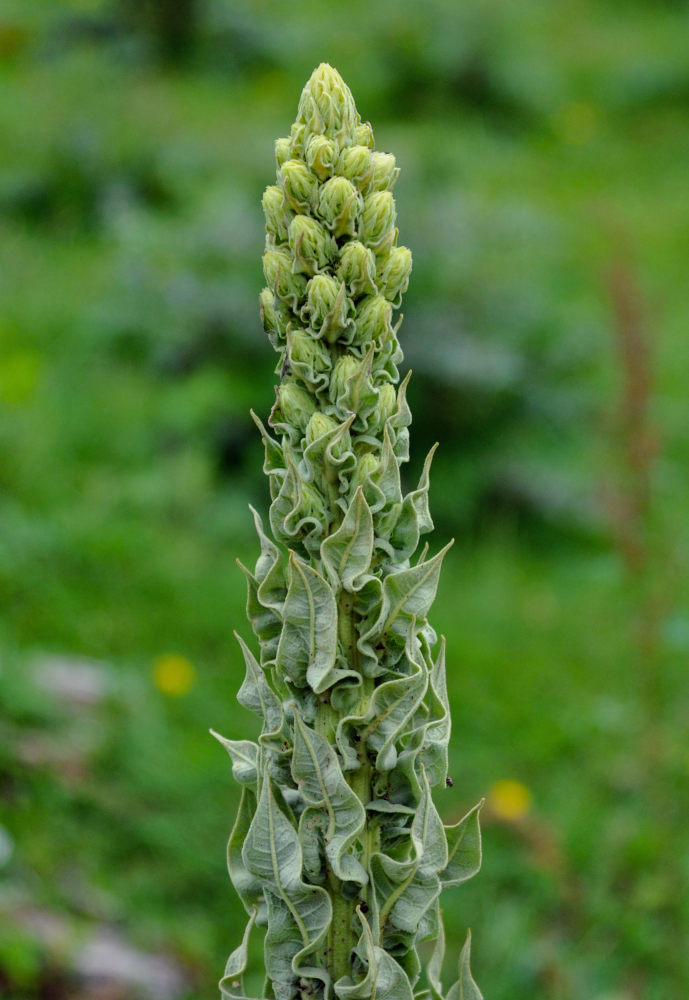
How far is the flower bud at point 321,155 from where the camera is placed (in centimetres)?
157

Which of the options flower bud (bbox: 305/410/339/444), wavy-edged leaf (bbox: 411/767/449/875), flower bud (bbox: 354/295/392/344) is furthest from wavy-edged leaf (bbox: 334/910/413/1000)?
flower bud (bbox: 354/295/392/344)

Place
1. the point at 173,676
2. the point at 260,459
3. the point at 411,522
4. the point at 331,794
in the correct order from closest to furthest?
the point at 331,794, the point at 411,522, the point at 173,676, the point at 260,459

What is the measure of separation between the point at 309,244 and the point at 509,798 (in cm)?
372

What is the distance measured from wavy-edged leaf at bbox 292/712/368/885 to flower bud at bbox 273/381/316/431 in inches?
16.9

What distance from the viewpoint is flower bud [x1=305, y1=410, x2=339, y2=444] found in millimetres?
1586

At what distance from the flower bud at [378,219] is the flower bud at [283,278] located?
0.11 m

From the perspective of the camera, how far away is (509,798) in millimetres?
4820

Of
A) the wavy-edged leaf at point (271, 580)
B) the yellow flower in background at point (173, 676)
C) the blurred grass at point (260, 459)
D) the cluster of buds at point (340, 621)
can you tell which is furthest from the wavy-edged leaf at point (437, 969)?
the yellow flower in background at point (173, 676)

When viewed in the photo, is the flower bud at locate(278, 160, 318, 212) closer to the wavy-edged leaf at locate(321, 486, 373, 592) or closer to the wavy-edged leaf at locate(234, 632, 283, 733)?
the wavy-edged leaf at locate(321, 486, 373, 592)

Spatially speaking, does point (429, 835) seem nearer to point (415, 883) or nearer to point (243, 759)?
point (415, 883)

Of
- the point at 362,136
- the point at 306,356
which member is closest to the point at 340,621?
the point at 306,356

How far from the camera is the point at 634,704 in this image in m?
5.67

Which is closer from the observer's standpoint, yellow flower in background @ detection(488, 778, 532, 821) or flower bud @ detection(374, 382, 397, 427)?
flower bud @ detection(374, 382, 397, 427)

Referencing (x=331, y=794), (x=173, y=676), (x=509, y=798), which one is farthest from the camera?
(x=173, y=676)
